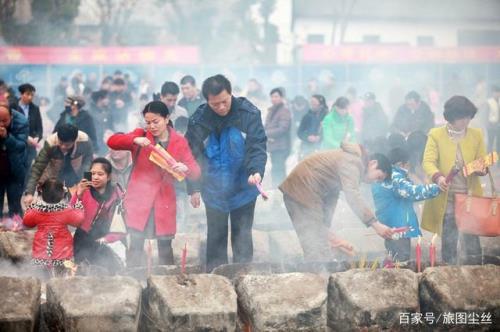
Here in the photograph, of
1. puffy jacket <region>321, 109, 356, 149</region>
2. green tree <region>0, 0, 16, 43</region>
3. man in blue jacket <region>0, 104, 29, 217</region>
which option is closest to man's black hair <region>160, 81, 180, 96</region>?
man in blue jacket <region>0, 104, 29, 217</region>

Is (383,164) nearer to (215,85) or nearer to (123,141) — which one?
(215,85)

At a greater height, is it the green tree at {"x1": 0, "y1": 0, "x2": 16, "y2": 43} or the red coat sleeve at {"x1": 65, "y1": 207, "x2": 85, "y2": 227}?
the green tree at {"x1": 0, "y1": 0, "x2": 16, "y2": 43}

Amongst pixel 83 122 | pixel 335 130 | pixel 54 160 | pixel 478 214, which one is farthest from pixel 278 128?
pixel 478 214

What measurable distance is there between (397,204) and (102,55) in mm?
16968

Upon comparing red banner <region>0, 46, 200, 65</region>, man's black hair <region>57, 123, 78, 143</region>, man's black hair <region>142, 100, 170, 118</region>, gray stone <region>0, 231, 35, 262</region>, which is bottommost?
gray stone <region>0, 231, 35, 262</region>

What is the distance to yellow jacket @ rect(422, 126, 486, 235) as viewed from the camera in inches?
288

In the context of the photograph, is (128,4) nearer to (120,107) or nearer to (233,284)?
A: (120,107)

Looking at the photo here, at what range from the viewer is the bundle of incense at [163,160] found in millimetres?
6348

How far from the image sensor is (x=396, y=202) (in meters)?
7.21

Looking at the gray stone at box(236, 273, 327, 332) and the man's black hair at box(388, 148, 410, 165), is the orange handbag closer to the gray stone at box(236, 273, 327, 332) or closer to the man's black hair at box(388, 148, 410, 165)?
the man's black hair at box(388, 148, 410, 165)

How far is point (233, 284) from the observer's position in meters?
5.71

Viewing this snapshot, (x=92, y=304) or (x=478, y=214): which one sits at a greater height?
(x=478, y=214)

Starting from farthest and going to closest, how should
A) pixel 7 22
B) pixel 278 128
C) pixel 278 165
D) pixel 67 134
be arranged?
pixel 7 22, pixel 278 165, pixel 278 128, pixel 67 134

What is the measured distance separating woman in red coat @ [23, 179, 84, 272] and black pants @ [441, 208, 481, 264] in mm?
3518
